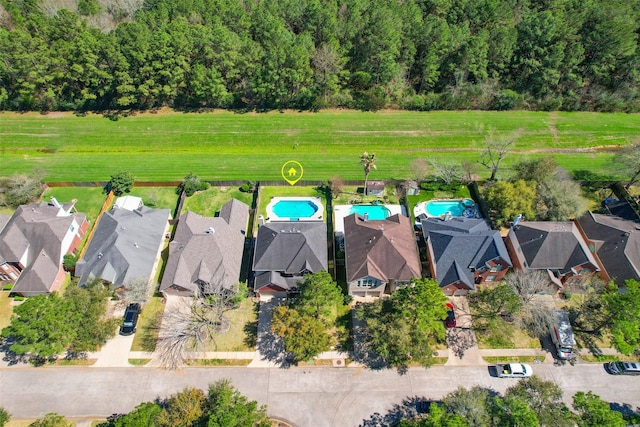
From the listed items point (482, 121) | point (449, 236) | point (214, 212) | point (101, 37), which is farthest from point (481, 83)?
point (101, 37)

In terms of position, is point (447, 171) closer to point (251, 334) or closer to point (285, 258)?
point (285, 258)

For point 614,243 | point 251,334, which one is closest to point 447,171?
point 614,243

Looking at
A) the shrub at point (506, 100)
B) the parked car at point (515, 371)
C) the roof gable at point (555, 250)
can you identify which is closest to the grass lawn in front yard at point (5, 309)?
the parked car at point (515, 371)

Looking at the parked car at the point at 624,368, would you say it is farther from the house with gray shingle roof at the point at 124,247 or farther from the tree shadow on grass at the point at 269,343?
the house with gray shingle roof at the point at 124,247

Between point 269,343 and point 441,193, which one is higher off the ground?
point 441,193

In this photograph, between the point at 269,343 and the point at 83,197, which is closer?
the point at 269,343

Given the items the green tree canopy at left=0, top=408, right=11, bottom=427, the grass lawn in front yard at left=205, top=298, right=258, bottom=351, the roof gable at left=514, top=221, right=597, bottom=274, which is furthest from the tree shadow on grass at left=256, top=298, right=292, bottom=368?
the roof gable at left=514, top=221, right=597, bottom=274
